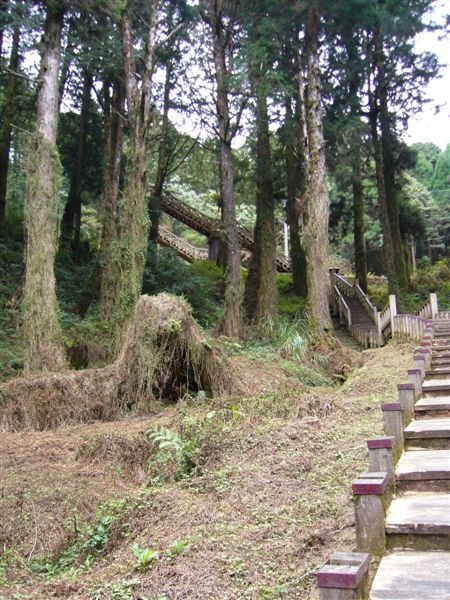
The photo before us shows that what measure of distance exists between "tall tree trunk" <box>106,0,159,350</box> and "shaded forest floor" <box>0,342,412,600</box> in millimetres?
4340

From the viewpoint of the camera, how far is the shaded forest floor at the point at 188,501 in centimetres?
470

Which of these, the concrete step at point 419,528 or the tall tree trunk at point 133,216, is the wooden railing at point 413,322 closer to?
the tall tree trunk at point 133,216

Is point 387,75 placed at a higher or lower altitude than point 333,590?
higher

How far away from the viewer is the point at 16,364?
42.3 ft

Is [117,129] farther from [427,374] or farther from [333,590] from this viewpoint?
[333,590]

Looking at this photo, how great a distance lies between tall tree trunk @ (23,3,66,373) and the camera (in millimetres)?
11938

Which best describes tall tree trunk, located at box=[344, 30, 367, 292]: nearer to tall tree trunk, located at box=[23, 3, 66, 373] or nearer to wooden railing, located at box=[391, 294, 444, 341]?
wooden railing, located at box=[391, 294, 444, 341]

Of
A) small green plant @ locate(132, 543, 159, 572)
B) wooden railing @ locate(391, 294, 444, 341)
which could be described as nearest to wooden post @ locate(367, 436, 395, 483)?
small green plant @ locate(132, 543, 159, 572)

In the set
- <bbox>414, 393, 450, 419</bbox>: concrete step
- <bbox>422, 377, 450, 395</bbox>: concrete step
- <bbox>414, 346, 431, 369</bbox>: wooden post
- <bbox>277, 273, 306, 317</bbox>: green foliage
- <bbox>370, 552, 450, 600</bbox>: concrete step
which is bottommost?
<bbox>370, 552, 450, 600</bbox>: concrete step

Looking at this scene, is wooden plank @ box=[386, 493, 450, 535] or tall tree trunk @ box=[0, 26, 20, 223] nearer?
wooden plank @ box=[386, 493, 450, 535]

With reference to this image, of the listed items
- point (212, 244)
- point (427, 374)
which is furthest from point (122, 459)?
point (212, 244)

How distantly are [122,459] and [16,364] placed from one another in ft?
20.1

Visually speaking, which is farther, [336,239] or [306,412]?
[336,239]

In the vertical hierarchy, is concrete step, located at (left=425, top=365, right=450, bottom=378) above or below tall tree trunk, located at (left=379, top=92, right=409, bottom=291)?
below
